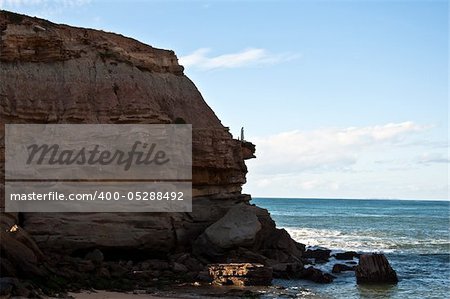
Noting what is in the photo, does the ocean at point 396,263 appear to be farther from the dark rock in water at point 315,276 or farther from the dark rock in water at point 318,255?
the dark rock in water at point 318,255

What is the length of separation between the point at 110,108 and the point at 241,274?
10923mm

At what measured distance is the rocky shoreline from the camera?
24203mm

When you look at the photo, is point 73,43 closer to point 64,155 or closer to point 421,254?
point 64,155

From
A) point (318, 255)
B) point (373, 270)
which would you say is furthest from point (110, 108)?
point (318, 255)

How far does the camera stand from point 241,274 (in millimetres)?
25984

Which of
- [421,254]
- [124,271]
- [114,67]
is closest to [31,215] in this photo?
[124,271]

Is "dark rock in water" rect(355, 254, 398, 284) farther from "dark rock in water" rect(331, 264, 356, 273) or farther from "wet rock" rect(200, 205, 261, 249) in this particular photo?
"wet rock" rect(200, 205, 261, 249)

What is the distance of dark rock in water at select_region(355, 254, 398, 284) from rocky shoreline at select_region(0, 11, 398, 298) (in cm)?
159

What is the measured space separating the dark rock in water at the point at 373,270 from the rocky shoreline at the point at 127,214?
62.5 inches

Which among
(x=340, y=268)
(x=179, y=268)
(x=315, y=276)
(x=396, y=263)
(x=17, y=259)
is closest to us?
(x=17, y=259)

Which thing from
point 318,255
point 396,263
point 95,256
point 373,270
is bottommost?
point 396,263

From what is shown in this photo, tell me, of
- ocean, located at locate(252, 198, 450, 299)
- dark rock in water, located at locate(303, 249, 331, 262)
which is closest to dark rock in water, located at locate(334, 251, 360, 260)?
dark rock in water, located at locate(303, 249, 331, 262)

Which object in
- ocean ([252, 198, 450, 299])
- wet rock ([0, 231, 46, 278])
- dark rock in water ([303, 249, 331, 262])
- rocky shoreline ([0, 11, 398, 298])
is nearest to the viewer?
wet rock ([0, 231, 46, 278])

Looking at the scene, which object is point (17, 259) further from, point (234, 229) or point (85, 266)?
point (234, 229)
